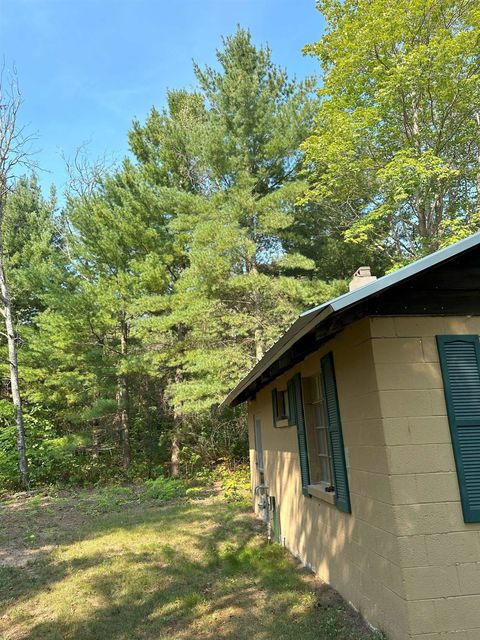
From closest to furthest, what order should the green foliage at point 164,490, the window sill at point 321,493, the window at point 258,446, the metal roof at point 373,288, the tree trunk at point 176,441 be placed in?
the metal roof at point 373,288
the window sill at point 321,493
the window at point 258,446
the green foliage at point 164,490
the tree trunk at point 176,441

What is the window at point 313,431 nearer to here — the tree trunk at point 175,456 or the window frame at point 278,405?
the window frame at point 278,405

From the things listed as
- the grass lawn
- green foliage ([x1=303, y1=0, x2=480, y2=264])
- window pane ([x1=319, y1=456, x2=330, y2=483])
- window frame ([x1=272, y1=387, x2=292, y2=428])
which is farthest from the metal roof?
green foliage ([x1=303, y1=0, x2=480, y2=264])

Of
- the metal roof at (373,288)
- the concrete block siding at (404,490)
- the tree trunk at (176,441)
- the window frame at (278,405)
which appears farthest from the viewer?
the tree trunk at (176,441)

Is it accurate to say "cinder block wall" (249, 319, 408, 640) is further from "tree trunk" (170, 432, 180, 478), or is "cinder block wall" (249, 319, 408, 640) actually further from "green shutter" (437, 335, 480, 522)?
"tree trunk" (170, 432, 180, 478)

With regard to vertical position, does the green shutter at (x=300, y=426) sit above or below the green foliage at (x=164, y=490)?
above

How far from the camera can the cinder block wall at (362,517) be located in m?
2.87

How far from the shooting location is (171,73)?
47.8ft

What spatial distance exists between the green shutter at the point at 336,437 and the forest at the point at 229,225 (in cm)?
724

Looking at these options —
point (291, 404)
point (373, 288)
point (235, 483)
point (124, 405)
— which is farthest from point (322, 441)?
point (124, 405)

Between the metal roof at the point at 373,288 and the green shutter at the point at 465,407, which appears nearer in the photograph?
the metal roof at the point at 373,288

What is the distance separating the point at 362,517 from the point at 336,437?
28.1 inches

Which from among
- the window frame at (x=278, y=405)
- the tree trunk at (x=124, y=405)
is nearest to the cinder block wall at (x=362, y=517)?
the window frame at (x=278, y=405)

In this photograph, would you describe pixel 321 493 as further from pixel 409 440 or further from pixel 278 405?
pixel 278 405

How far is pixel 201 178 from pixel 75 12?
5.69 m
